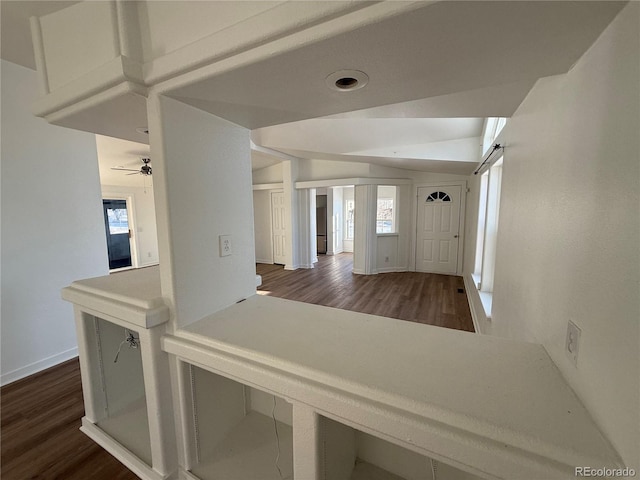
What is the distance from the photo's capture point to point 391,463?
127 cm

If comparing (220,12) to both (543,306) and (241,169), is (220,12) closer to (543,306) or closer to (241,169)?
(241,169)

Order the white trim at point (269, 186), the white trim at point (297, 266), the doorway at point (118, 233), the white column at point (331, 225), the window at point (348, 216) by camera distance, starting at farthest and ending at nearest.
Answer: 1. the window at point (348, 216)
2. the white column at point (331, 225)
3. the doorway at point (118, 233)
4. the white trim at point (269, 186)
5. the white trim at point (297, 266)

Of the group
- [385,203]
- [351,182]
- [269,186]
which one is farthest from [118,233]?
[385,203]

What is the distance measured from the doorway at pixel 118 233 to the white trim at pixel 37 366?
205 inches

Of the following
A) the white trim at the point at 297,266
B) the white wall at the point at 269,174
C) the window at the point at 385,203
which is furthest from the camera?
the window at the point at 385,203

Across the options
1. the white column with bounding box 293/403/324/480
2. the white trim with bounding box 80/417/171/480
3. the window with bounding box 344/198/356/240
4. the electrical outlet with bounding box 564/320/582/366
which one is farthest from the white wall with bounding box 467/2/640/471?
the window with bounding box 344/198/356/240


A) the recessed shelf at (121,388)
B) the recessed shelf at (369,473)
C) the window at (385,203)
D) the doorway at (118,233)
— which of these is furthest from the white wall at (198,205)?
the doorway at (118,233)

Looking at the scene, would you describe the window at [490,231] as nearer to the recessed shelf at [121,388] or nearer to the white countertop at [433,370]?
the white countertop at [433,370]

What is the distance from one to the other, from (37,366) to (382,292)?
13.9ft

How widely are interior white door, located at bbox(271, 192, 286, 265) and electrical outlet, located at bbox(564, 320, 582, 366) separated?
20.0 feet

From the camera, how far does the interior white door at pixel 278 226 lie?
6660mm

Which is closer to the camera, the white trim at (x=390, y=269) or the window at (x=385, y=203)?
the white trim at (x=390, y=269)

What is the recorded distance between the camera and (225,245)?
140 centimetres

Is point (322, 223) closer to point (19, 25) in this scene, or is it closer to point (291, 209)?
point (291, 209)
